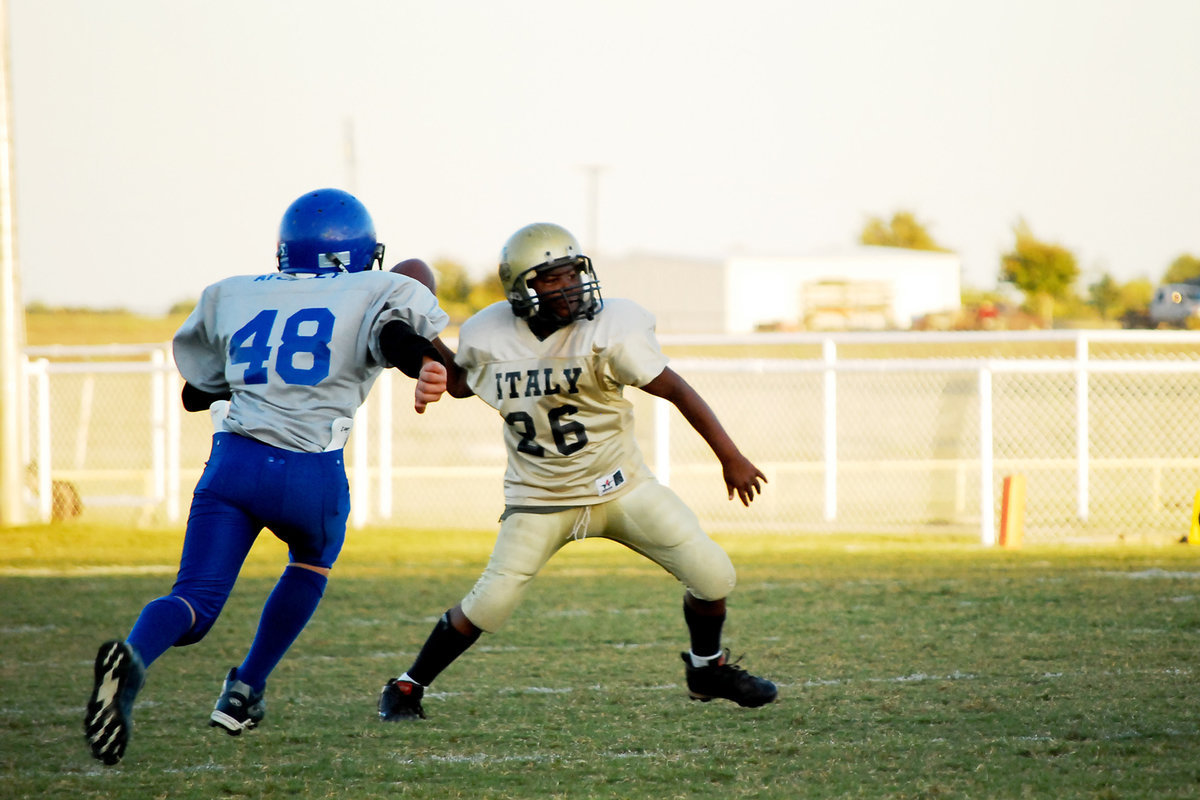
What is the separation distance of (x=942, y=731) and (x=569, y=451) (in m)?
1.50

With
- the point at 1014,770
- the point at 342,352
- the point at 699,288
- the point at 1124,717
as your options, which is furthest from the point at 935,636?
the point at 699,288

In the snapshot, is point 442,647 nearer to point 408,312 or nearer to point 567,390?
point 567,390

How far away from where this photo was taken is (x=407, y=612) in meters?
7.50

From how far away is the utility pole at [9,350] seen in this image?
39.6ft

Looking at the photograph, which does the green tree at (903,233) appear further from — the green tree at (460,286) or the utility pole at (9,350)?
the utility pole at (9,350)

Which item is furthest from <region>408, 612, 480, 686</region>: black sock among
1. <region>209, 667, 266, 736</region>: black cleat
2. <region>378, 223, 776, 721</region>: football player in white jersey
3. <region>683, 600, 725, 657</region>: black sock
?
<region>683, 600, 725, 657</region>: black sock

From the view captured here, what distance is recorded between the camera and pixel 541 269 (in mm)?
4414

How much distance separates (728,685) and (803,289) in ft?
124

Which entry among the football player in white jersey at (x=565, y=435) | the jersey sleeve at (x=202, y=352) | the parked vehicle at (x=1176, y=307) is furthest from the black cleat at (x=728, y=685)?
the parked vehicle at (x=1176, y=307)

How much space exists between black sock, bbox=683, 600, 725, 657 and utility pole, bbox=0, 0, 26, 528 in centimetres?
932

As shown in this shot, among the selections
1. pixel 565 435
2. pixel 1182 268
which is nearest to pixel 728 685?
pixel 565 435

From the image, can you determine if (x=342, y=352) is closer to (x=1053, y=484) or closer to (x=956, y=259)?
(x=1053, y=484)

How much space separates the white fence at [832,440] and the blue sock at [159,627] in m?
7.82

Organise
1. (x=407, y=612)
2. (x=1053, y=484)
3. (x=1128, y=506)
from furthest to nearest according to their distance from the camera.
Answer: (x=1053, y=484)
(x=1128, y=506)
(x=407, y=612)
